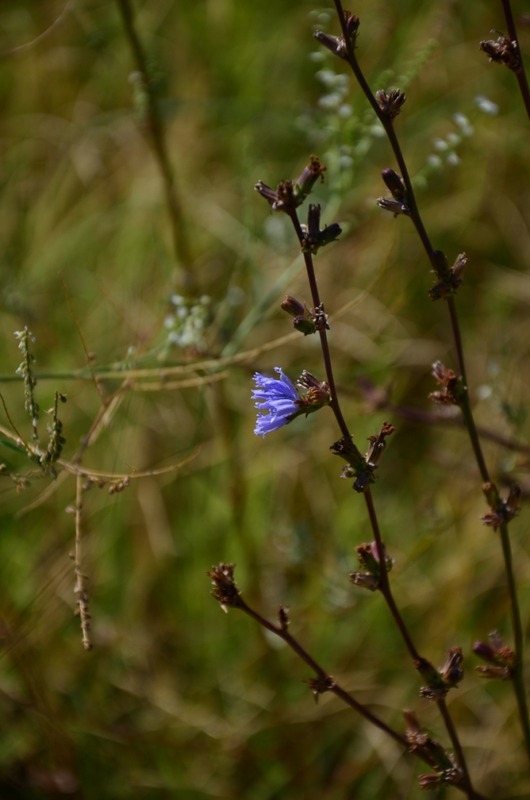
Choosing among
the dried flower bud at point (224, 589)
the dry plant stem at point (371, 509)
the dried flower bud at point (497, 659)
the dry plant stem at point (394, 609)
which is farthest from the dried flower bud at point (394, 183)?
the dried flower bud at point (497, 659)

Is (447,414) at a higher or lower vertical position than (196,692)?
higher

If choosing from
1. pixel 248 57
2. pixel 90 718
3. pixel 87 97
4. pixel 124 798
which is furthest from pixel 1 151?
pixel 124 798

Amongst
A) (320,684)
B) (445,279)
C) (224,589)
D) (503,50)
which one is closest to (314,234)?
(445,279)

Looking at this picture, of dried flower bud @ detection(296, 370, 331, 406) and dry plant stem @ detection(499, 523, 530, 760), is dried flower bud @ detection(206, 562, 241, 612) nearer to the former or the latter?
dried flower bud @ detection(296, 370, 331, 406)

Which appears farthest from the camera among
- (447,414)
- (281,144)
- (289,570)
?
(281,144)

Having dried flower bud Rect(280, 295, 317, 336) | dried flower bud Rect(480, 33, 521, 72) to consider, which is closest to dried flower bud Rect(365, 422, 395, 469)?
dried flower bud Rect(280, 295, 317, 336)

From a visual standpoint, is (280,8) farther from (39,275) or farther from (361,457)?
(361,457)

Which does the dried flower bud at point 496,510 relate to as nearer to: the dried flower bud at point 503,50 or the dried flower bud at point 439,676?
the dried flower bud at point 439,676
